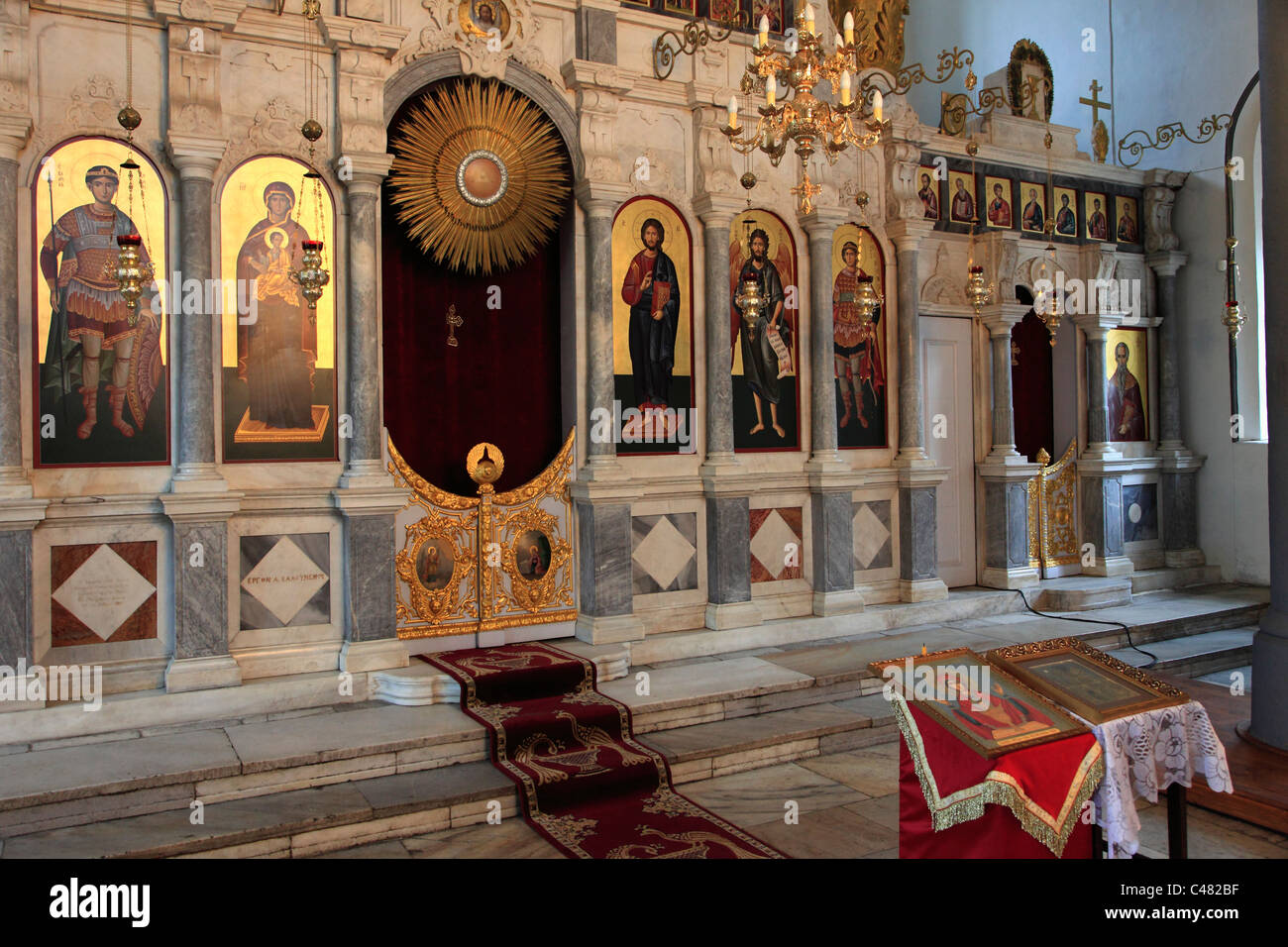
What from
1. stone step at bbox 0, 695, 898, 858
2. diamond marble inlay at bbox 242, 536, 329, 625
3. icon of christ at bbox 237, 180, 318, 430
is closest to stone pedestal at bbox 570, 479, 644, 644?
stone step at bbox 0, 695, 898, 858

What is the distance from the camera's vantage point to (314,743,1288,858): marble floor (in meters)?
4.77

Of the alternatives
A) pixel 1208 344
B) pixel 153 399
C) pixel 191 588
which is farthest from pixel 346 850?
pixel 1208 344

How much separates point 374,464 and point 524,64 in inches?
120

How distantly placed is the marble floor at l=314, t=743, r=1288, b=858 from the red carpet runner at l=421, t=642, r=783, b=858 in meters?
0.16

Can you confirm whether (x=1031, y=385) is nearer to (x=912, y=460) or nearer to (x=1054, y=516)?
(x=1054, y=516)

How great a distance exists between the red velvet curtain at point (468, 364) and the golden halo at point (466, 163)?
0.65ft

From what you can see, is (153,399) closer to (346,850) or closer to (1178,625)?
(346,850)

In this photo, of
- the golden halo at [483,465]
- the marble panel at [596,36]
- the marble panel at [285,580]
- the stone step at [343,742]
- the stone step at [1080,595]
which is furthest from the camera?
the stone step at [1080,595]

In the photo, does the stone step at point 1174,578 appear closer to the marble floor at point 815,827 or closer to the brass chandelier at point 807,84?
the marble floor at point 815,827

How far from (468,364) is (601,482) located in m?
1.30

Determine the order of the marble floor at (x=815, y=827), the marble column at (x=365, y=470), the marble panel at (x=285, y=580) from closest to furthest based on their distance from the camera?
the marble floor at (x=815, y=827), the marble panel at (x=285, y=580), the marble column at (x=365, y=470)

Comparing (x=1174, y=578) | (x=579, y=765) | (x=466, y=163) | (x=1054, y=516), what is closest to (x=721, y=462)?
(x=466, y=163)

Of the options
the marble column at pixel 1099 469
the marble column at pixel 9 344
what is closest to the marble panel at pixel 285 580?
the marble column at pixel 9 344

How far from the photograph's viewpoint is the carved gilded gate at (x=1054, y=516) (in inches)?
405
